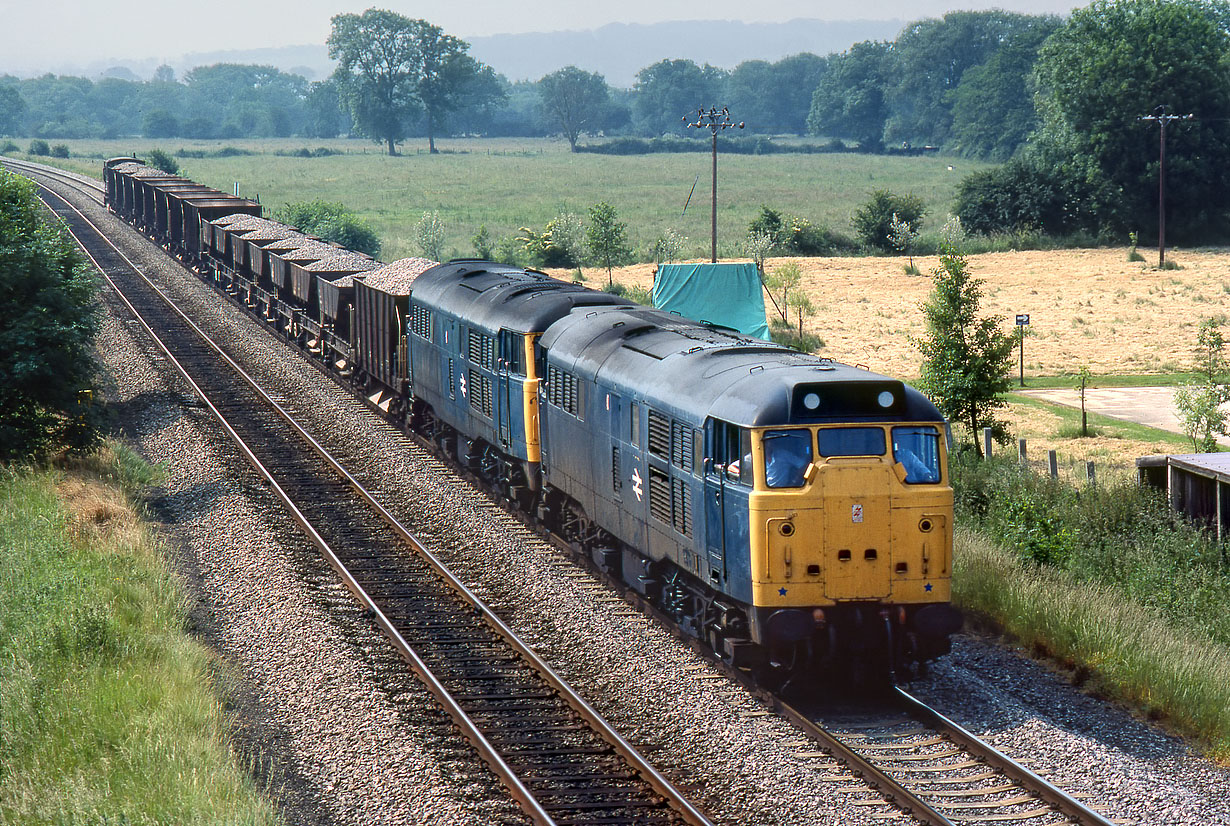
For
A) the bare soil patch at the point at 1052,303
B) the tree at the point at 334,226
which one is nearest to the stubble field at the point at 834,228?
the bare soil patch at the point at 1052,303

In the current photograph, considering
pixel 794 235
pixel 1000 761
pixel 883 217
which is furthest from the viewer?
pixel 883 217

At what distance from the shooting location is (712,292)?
128ft

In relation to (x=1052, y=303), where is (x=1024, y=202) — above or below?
above

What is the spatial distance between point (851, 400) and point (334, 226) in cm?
5924

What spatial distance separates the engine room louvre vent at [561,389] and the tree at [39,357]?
10587 millimetres

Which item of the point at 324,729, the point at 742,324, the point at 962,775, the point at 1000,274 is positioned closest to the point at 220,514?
the point at 324,729

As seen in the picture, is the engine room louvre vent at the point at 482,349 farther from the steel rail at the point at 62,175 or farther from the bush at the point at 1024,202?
the steel rail at the point at 62,175

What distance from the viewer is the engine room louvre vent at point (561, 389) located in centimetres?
1778

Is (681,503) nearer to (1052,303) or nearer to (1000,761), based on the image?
(1000,761)

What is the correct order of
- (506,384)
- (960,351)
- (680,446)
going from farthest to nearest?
(960,351) < (506,384) < (680,446)

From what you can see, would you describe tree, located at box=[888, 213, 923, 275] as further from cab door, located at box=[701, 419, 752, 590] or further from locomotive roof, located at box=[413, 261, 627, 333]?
cab door, located at box=[701, 419, 752, 590]

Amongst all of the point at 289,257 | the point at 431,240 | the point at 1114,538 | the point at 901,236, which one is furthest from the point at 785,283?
the point at 1114,538

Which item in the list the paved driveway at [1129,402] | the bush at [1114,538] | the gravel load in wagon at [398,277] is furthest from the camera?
the paved driveway at [1129,402]

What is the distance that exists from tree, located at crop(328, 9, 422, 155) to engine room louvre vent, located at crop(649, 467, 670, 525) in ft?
508
